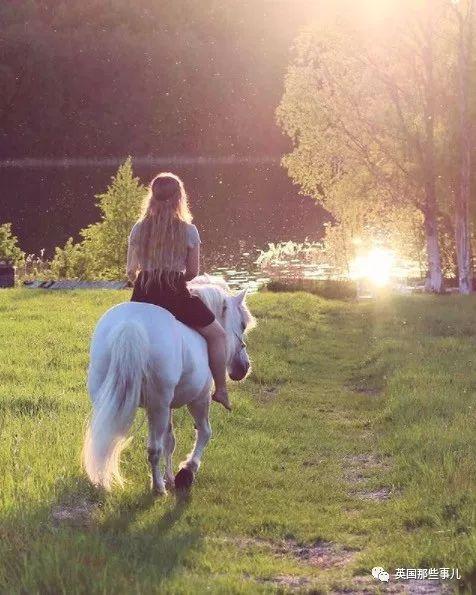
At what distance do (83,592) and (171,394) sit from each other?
301 cm

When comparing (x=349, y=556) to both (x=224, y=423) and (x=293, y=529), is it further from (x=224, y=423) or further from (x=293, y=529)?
(x=224, y=423)

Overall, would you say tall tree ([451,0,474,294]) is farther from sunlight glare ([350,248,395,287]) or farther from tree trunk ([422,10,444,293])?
sunlight glare ([350,248,395,287])

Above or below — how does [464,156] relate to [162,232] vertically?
above

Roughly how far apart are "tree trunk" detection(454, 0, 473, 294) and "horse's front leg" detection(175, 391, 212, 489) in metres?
23.4

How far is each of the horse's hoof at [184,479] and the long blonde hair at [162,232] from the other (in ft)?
6.06

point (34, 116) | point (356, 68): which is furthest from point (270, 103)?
point (356, 68)

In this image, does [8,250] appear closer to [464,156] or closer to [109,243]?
[109,243]

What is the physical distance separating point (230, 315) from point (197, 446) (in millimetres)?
1492

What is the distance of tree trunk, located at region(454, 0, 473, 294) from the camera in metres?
29.3

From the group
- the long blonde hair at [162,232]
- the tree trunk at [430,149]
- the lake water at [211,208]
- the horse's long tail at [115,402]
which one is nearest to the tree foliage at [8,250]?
the lake water at [211,208]

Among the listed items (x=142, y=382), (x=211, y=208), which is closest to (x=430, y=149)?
(x=142, y=382)

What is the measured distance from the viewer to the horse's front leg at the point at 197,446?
8328 mm

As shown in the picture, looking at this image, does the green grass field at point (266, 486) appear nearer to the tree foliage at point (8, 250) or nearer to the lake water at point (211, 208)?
the tree foliage at point (8, 250)

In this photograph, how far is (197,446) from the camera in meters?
8.61
